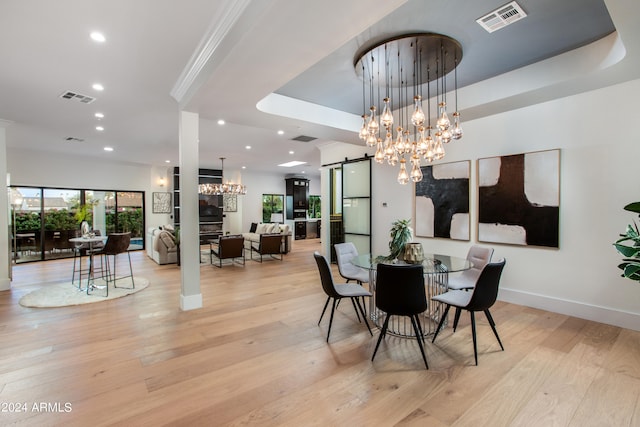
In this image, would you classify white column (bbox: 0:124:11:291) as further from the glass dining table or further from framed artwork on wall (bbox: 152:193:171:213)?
the glass dining table

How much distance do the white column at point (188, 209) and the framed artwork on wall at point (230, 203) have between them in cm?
792

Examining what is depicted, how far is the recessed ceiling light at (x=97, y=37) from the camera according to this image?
268 cm

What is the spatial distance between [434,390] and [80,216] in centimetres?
666

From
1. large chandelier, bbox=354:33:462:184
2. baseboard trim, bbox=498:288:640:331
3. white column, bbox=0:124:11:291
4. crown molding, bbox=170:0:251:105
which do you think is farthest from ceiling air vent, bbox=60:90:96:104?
baseboard trim, bbox=498:288:640:331

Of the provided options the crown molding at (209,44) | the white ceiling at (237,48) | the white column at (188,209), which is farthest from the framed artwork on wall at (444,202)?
the crown molding at (209,44)

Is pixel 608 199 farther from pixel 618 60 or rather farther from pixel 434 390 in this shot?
pixel 434 390

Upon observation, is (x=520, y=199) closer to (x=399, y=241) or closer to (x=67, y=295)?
(x=399, y=241)

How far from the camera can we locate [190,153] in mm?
4102

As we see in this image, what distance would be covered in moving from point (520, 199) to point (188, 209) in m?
4.70

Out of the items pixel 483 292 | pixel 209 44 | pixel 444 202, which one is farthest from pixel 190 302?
pixel 444 202

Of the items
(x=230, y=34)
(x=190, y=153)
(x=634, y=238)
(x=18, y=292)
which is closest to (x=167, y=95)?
(x=190, y=153)

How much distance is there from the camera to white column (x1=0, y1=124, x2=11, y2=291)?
5219mm

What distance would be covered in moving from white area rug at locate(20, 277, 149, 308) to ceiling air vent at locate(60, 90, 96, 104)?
3018 mm

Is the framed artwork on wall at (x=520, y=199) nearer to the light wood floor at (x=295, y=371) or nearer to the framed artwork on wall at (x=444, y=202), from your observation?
the framed artwork on wall at (x=444, y=202)
